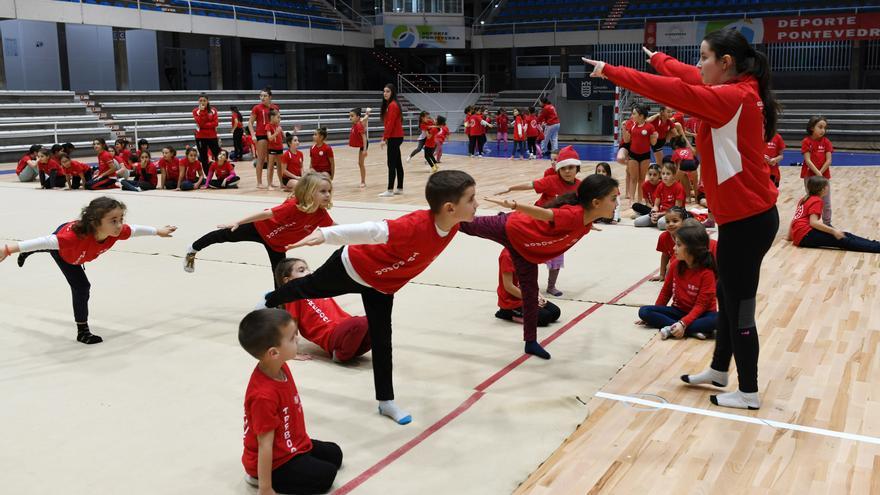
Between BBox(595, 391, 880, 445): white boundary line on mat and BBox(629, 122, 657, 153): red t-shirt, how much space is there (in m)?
7.09

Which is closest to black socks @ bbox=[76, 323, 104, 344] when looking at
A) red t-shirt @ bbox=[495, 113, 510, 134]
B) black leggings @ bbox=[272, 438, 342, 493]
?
black leggings @ bbox=[272, 438, 342, 493]

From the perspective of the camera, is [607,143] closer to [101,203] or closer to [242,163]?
[242,163]

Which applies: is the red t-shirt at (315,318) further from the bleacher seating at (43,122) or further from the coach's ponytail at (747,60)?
the bleacher seating at (43,122)

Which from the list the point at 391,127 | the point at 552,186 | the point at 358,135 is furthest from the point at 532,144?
the point at 552,186

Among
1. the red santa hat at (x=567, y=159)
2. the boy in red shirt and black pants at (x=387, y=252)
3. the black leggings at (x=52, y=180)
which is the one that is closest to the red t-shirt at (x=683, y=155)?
the red santa hat at (x=567, y=159)

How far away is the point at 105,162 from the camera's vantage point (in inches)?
532

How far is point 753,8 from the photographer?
26.8 meters

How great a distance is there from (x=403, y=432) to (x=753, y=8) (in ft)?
89.2

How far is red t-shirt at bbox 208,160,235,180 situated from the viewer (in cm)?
1360

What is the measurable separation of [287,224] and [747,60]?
3272 mm

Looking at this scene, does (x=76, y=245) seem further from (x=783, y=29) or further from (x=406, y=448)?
(x=783, y=29)

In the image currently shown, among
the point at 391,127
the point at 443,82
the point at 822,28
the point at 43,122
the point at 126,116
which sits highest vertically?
the point at 822,28

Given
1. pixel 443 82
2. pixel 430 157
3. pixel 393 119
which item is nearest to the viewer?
pixel 393 119

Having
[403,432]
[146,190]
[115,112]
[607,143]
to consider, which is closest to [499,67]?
[607,143]
